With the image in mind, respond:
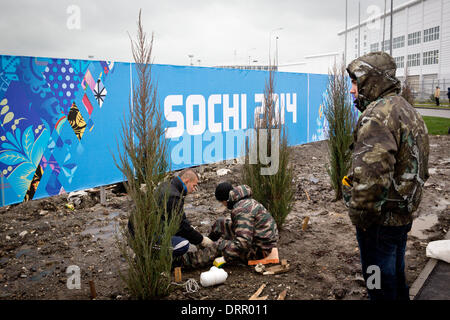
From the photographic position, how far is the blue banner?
19.3 feet

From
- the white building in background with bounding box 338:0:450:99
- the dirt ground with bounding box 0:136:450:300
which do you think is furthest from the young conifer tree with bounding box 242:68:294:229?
the white building in background with bounding box 338:0:450:99

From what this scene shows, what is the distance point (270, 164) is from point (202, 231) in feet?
4.81

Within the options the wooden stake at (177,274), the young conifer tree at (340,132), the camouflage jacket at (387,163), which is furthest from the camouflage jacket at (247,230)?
the young conifer tree at (340,132)

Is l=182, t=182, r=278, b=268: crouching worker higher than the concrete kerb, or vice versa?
l=182, t=182, r=278, b=268: crouching worker

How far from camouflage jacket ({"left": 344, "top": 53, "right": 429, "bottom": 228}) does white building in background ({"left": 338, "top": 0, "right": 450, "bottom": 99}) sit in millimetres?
47379

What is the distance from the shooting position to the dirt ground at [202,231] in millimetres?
3922

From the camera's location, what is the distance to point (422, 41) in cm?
5319

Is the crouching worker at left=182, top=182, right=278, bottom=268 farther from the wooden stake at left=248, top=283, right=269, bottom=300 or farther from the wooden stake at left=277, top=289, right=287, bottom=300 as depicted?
the wooden stake at left=277, top=289, right=287, bottom=300

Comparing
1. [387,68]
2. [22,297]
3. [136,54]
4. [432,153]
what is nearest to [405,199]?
[387,68]

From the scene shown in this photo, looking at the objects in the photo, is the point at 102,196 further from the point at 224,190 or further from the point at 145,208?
the point at 145,208

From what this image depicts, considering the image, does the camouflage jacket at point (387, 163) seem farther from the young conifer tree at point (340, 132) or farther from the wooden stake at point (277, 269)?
the young conifer tree at point (340, 132)

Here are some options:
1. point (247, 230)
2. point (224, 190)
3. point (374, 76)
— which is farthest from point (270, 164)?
point (374, 76)
